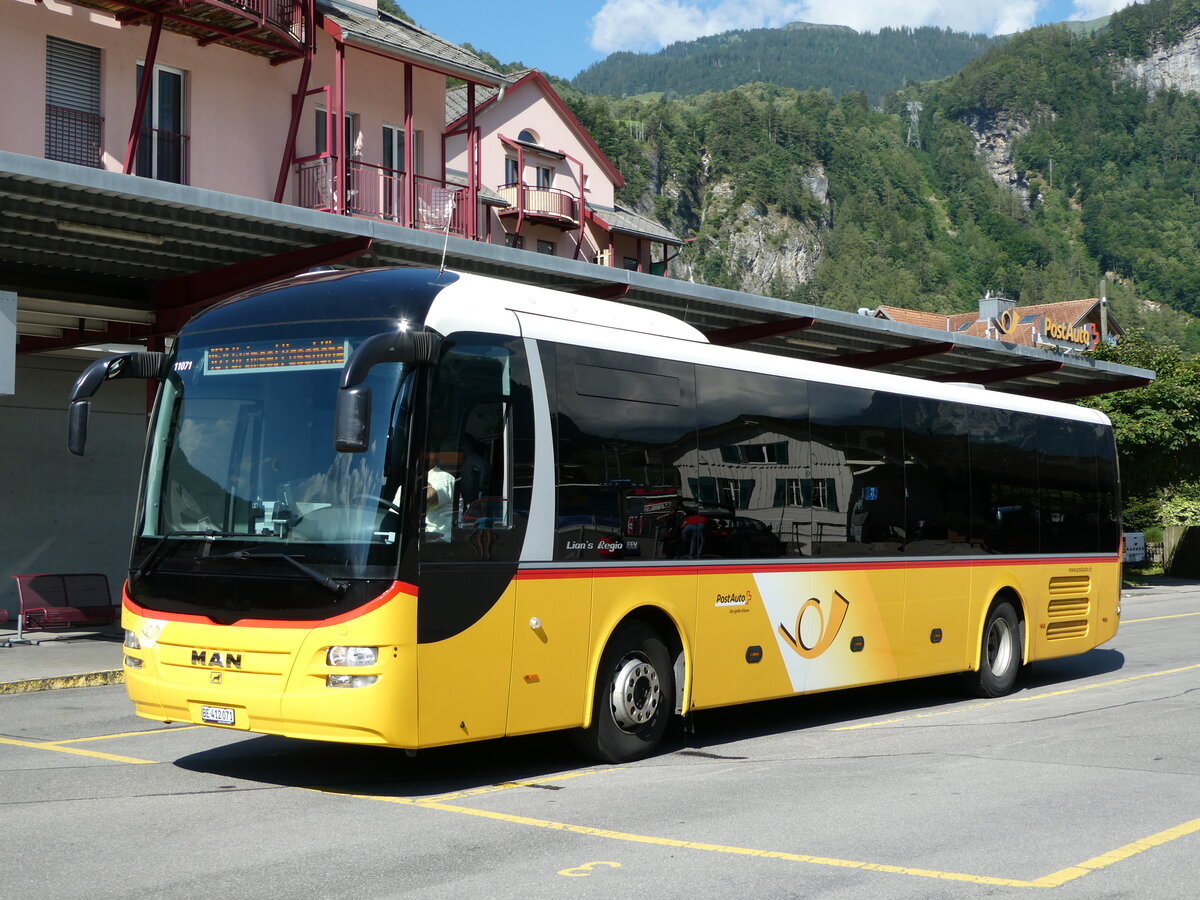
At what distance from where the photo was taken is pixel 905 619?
12359 mm

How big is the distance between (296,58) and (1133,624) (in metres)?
17.5

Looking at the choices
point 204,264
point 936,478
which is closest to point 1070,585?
point 936,478

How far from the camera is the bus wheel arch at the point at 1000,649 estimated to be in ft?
44.7

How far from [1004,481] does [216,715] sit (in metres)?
8.51

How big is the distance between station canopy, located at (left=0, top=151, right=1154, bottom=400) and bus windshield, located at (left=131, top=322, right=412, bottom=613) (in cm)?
506

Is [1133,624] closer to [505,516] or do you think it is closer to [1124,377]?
[1124,377]

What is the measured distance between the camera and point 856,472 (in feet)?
39.0

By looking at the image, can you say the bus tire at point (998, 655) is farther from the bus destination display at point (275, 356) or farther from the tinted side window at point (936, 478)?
the bus destination display at point (275, 356)

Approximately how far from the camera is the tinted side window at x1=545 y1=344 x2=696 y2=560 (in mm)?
9000

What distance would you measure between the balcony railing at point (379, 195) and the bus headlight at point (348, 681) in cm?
1757

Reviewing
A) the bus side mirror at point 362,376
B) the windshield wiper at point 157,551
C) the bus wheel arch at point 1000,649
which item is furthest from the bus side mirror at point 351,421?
the bus wheel arch at point 1000,649

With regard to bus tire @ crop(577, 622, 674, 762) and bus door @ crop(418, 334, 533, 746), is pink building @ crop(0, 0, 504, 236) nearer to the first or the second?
bus tire @ crop(577, 622, 674, 762)

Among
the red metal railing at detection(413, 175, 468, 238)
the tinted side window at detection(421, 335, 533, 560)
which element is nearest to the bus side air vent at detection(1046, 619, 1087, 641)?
the tinted side window at detection(421, 335, 533, 560)

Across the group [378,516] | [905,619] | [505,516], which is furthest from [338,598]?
[905,619]
